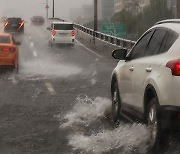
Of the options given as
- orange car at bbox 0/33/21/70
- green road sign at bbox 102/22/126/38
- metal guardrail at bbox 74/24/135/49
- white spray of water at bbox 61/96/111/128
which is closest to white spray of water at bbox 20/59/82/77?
orange car at bbox 0/33/21/70

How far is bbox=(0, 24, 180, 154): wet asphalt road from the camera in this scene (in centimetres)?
691

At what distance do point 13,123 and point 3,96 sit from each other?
3.77 m

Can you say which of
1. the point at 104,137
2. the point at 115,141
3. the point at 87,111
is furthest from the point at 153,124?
the point at 87,111

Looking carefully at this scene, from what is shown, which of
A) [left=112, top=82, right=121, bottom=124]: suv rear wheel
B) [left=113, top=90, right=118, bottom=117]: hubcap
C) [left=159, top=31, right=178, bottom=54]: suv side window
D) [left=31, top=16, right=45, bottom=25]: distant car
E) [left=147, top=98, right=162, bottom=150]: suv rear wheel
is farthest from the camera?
[left=31, top=16, right=45, bottom=25]: distant car

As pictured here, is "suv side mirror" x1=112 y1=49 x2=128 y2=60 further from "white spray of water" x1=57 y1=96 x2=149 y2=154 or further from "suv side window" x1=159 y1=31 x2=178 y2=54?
"suv side window" x1=159 y1=31 x2=178 y2=54

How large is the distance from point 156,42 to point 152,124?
3.93 ft

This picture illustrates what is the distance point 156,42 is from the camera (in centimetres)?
701

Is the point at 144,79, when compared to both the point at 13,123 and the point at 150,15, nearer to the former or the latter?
the point at 13,123

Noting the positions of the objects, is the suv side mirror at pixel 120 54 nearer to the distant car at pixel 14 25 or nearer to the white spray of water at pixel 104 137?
the white spray of water at pixel 104 137

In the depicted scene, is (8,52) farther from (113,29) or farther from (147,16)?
(147,16)

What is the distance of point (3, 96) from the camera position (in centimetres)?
1264

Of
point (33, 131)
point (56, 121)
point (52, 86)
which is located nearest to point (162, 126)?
Answer: point (33, 131)

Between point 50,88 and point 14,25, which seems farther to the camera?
point 14,25

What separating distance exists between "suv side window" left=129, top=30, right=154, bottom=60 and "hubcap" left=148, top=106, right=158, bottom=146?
1152 millimetres
